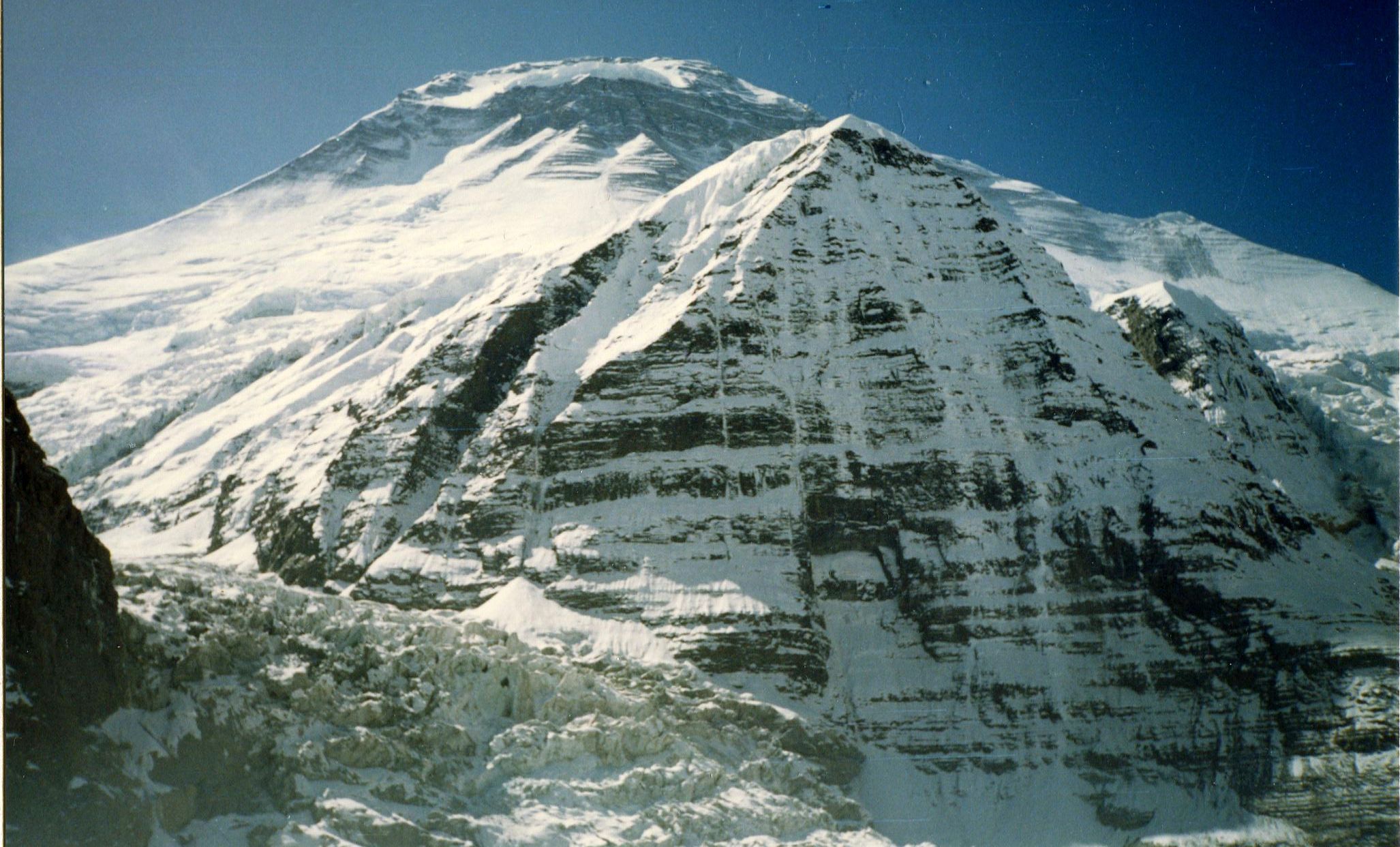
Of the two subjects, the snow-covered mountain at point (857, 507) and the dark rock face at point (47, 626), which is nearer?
the dark rock face at point (47, 626)

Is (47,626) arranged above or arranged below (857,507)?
below

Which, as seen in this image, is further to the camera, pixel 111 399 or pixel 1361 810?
pixel 111 399

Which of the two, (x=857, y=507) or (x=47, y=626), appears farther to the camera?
(x=857, y=507)

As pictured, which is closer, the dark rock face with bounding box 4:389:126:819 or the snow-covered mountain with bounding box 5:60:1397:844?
the dark rock face with bounding box 4:389:126:819

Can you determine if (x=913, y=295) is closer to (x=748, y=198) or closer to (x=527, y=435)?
(x=748, y=198)

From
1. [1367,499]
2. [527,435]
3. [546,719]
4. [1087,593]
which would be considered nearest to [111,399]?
[527,435]
